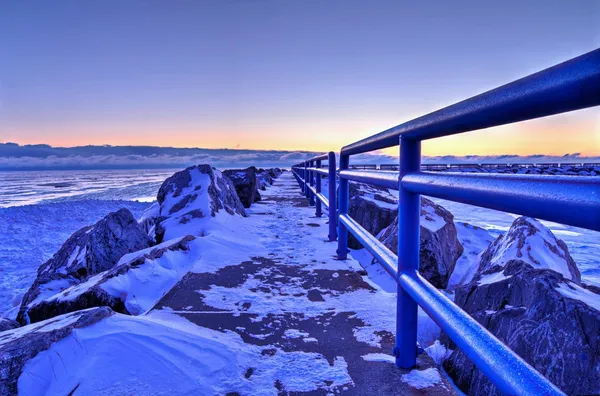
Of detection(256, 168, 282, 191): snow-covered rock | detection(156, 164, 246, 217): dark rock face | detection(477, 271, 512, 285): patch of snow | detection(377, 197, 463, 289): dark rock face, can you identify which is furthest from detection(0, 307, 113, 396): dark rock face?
detection(256, 168, 282, 191): snow-covered rock

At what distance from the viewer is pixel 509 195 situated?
790 millimetres

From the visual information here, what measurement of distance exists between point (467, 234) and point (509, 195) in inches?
246

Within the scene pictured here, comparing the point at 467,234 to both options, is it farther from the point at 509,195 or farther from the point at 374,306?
the point at 509,195

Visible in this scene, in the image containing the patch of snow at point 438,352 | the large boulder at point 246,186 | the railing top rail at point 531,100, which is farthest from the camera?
the large boulder at point 246,186

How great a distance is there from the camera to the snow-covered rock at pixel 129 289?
259 cm

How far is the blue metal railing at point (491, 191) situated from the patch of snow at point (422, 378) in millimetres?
52

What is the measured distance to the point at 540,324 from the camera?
1747 millimetres

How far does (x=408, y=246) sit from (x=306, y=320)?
0.84 meters

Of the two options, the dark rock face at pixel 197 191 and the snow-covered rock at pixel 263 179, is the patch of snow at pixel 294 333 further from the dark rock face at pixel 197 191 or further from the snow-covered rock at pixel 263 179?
the snow-covered rock at pixel 263 179

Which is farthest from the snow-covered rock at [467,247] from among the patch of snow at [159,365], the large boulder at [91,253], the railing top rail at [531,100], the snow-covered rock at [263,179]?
the snow-covered rock at [263,179]

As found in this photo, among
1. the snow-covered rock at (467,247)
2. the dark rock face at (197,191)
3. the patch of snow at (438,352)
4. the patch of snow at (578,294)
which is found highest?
the dark rock face at (197,191)

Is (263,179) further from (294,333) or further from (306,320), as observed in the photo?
(294,333)

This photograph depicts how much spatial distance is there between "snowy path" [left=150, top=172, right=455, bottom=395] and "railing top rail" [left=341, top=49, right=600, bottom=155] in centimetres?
103

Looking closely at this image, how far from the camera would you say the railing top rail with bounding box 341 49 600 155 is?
0.62 meters
